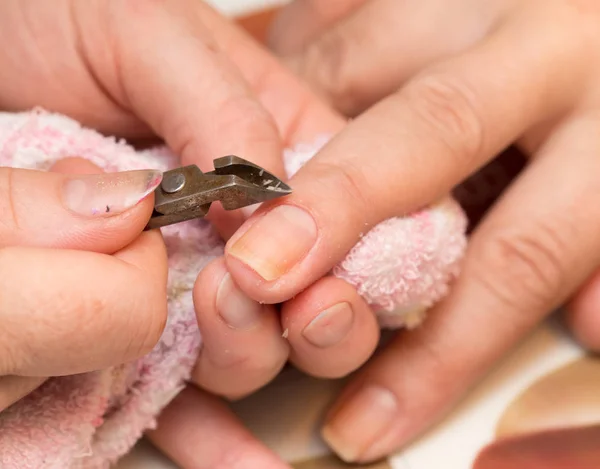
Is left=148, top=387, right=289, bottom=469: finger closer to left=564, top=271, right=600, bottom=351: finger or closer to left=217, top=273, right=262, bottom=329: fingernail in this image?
left=217, top=273, right=262, bottom=329: fingernail

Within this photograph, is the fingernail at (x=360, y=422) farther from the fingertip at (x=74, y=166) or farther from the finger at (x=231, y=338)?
the fingertip at (x=74, y=166)

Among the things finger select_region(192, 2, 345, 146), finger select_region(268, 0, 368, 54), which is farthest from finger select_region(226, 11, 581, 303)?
finger select_region(268, 0, 368, 54)

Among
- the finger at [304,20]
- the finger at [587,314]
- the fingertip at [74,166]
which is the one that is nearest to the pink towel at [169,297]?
the fingertip at [74,166]

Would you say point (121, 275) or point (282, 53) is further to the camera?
point (282, 53)

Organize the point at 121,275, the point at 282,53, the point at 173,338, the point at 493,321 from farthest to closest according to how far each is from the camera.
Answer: the point at 282,53
the point at 493,321
the point at 173,338
the point at 121,275

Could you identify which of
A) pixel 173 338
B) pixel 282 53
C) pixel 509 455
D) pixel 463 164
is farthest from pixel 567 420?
pixel 282 53

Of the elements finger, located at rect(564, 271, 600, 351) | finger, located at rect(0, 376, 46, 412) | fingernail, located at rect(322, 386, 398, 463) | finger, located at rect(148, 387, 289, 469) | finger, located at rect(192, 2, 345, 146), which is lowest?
finger, located at rect(148, 387, 289, 469)

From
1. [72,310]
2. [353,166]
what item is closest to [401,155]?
[353,166]

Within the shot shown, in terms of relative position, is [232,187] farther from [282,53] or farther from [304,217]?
[282,53]
